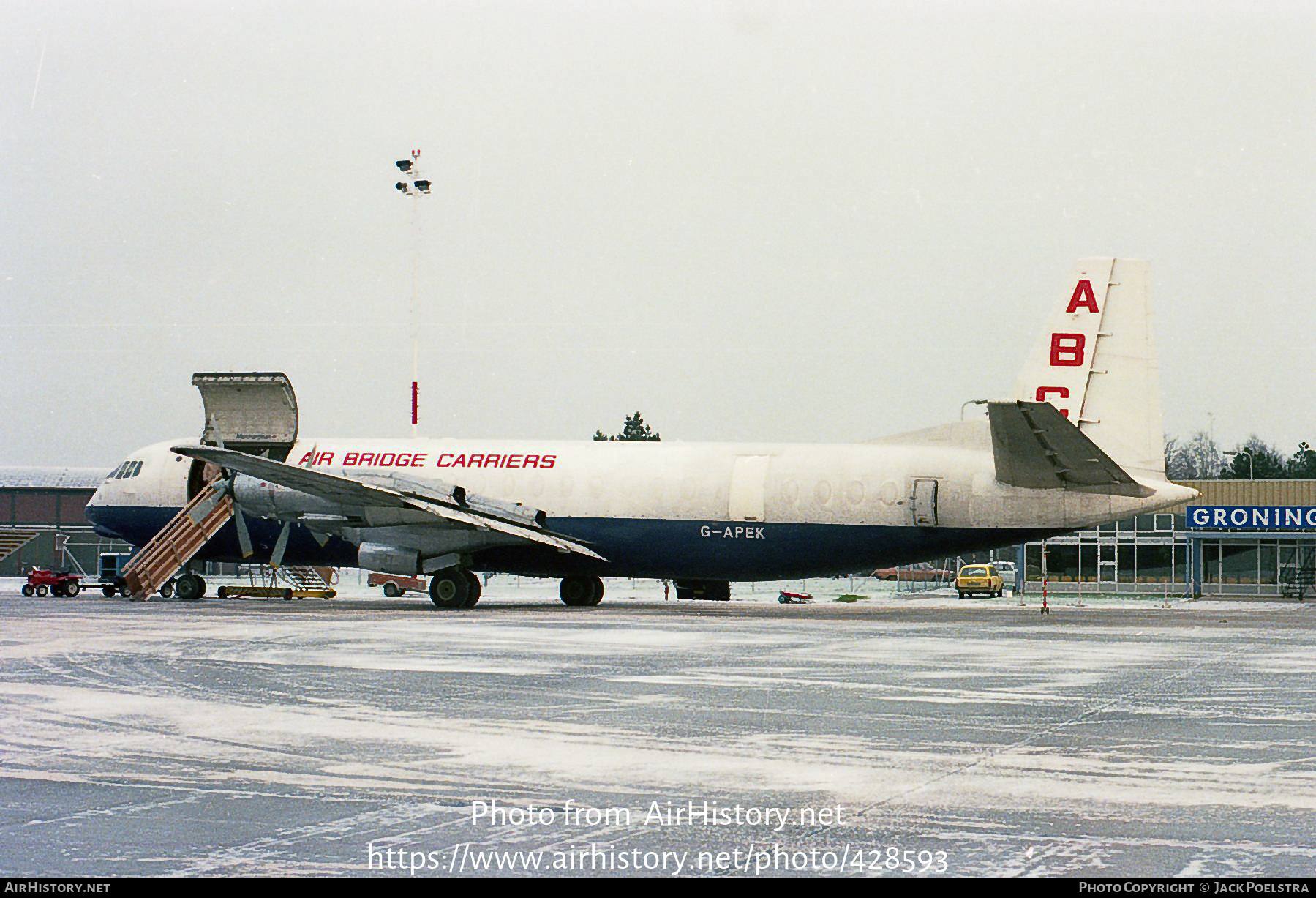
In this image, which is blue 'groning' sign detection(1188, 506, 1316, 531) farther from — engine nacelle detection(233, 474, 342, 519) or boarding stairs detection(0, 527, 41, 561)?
boarding stairs detection(0, 527, 41, 561)

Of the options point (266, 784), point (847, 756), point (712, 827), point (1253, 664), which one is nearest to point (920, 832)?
point (712, 827)

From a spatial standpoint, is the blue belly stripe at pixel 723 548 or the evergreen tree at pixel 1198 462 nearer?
the blue belly stripe at pixel 723 548

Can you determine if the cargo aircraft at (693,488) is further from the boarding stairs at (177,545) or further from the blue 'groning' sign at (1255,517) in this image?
the blue 'groning' sign at (1255,517)

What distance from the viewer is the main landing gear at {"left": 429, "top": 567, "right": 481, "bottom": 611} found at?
1288 inches

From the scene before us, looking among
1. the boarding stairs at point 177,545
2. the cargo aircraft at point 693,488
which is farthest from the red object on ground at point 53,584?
the boarding stairs at point 177,545

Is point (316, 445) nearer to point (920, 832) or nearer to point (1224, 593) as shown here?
point (920, 832)

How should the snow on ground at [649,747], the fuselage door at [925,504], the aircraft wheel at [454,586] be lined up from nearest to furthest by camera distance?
the snow on ground at [649,747] < the fuselage door at [925,504] < the aircraft wheel at [454,586]

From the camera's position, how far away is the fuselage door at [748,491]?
31.6 meters

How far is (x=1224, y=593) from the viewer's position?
53000mm

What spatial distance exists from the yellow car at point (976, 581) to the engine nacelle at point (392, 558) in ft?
88.1

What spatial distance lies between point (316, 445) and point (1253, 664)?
82.0ft

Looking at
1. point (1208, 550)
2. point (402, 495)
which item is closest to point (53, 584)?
point (402, 495)

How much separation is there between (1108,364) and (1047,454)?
123 inches

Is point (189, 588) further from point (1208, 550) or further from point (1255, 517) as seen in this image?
point (1208, 550)
